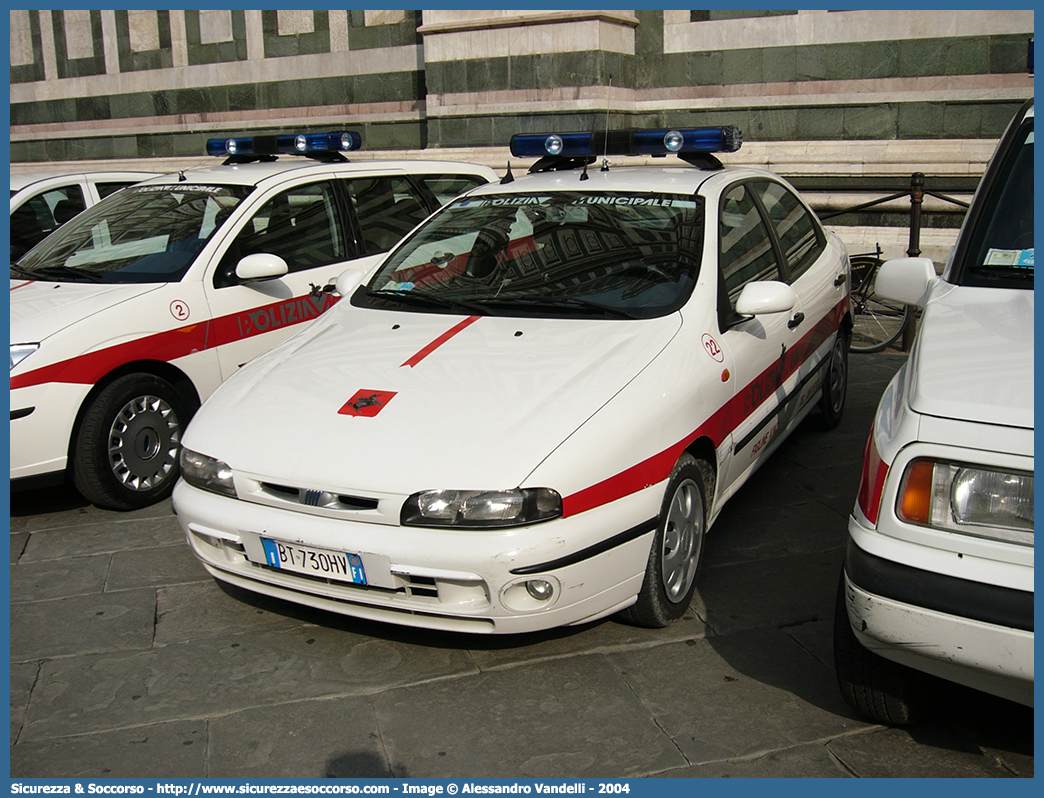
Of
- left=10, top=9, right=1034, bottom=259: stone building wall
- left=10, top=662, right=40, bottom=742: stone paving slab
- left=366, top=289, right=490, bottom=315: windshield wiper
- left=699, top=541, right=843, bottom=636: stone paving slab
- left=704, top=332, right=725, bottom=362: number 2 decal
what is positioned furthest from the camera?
left=10, top=9, right=1034, bottom=259: stone building wall

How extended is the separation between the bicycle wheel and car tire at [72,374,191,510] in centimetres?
544

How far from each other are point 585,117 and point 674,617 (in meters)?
8.69

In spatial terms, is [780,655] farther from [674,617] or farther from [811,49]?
[811,49]

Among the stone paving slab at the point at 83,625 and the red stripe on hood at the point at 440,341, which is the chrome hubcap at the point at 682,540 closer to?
the red stripe on hood at the point at 440,341

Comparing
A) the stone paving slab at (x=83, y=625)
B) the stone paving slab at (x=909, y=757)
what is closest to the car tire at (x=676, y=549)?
the stone paving slab at (x=909, y=757)

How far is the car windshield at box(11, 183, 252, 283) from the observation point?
18.0ft

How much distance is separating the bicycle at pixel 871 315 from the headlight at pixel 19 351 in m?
6.08

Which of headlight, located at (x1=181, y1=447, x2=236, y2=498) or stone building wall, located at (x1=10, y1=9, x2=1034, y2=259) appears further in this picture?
stone building wall, located at (x1=10, y1=9, x2=1034, y2=259)

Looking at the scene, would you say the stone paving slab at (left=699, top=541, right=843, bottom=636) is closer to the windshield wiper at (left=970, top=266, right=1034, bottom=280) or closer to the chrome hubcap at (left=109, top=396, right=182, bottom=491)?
the windshield wiper at (left=970, top=266, right=1034, bottom=280)

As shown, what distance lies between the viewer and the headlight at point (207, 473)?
3521 mm

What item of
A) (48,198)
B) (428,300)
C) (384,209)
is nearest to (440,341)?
(428,300)

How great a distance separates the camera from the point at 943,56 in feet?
35.0

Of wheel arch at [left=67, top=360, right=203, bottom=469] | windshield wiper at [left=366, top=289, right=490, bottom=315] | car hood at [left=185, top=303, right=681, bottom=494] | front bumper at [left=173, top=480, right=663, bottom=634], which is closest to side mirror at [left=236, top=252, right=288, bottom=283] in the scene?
wheel arch at [left=67, top=360, right=203, bottom=469]

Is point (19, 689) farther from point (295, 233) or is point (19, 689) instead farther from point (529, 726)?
point (295, 233)
